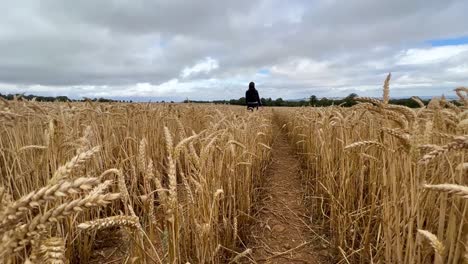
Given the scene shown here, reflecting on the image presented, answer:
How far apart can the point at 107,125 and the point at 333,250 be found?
2781mm

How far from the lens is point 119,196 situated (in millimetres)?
Answer: 671

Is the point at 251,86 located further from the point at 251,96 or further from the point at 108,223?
the point at 108,223

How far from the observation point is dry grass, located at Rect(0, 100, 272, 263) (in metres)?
0.52

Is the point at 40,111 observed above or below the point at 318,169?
above

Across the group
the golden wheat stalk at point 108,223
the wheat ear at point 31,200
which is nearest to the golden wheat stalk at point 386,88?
the golden wheat stalk at point 108,223

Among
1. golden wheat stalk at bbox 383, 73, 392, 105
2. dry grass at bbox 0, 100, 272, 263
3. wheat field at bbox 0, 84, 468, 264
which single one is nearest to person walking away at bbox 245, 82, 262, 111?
dry grass at bbox 0, 100, 272, 263

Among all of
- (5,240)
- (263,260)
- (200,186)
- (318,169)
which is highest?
(5,240)

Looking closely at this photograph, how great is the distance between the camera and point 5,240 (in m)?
0.49

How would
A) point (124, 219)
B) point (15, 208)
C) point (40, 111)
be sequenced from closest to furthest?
point (15, 208) < point (124, 219) < point (40, 111)

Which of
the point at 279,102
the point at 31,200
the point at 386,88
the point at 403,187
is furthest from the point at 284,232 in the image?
the point at 279,102

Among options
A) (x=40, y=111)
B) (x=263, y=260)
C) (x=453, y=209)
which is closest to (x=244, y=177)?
(x=263, y=260)

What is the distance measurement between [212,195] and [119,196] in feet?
3.81

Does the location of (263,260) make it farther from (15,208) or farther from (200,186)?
(15,208)

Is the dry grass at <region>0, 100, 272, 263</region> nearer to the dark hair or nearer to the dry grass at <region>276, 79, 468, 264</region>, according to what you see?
the dry grass at <region>276, 79, 468, 264</region>
